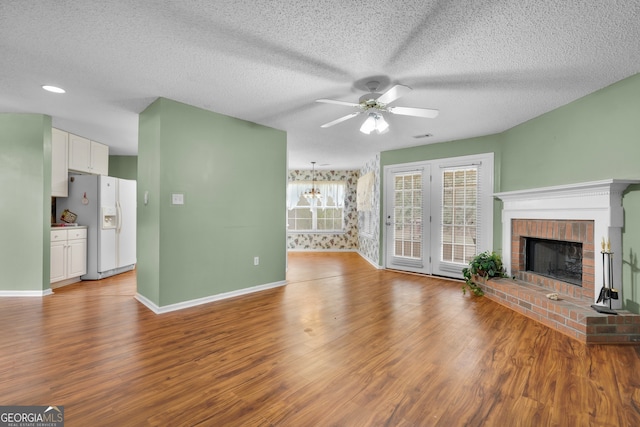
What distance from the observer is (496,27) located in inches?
75.8

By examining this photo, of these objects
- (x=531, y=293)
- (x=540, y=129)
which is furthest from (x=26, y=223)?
(x=540, y=129)

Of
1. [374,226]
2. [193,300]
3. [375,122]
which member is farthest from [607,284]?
[193,300]

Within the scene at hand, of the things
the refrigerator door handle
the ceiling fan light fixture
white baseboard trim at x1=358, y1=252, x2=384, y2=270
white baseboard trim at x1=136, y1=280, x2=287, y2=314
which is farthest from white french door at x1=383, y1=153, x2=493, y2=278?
the refrigerator door handle

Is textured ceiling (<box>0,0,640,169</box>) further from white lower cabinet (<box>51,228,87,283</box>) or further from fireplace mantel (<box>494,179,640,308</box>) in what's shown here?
white lower cabinet (<box>51,228,87,283</box>)

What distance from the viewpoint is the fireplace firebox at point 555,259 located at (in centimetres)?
330

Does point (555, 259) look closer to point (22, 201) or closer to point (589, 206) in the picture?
point (589, 206)

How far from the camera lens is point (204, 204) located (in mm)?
3564

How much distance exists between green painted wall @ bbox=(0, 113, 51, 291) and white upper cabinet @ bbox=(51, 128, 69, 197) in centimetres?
36

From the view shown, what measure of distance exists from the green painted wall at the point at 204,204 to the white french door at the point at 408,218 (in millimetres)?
2482

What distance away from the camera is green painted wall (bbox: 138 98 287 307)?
323 cm

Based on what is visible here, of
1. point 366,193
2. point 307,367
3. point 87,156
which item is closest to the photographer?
point 307,367

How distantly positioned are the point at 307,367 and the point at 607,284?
9.72 ft

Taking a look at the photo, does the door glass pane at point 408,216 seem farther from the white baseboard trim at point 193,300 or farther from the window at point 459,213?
the white baseboard trim at point 193,300

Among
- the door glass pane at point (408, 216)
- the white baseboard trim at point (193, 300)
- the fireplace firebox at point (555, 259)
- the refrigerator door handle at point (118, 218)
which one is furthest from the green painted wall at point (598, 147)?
the refrigerator door handle at point (118, 218)
